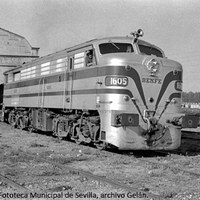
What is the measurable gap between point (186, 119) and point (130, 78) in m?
2.23

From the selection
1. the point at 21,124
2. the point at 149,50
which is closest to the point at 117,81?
the point at 149,50

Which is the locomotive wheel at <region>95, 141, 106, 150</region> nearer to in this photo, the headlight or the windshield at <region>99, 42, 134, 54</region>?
the headlight

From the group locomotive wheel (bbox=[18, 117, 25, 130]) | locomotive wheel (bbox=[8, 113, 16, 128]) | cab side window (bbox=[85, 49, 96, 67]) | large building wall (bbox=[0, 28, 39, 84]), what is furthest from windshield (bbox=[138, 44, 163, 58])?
large building wall (bbox=[0, 28, 39, 84])

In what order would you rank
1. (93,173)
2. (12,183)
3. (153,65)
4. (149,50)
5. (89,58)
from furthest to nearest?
(149,50) < (89,58) < (153,65) < (93,173) < (12,183)

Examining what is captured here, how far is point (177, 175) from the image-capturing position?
789 cm

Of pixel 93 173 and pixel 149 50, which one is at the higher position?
pixel 149 50

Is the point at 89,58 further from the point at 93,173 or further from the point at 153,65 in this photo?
the point at 93,173

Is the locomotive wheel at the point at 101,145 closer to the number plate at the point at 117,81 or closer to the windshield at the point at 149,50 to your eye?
the number plate at the point at 117,81

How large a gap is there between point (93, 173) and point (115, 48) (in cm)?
451

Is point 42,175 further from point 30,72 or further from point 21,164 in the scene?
point 30,72

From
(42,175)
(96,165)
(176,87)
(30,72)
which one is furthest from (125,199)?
(30,72)

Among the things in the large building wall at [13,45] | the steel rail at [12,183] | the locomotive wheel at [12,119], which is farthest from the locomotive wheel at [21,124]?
the large building wall at [13,45]

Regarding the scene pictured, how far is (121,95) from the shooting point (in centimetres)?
987

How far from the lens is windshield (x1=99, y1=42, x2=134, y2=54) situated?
35.4ft
